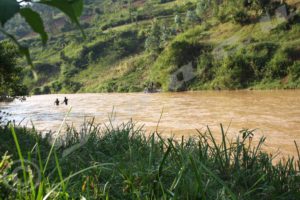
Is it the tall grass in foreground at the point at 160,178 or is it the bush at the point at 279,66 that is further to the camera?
the bush at the point at 279,66

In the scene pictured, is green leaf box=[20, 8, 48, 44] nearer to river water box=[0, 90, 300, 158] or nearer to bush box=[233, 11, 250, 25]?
river water box=[0, 90, 300, 158]

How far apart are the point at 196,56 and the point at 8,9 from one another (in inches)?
1787

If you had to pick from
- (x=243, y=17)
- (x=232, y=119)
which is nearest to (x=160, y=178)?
(x=232, y=119)

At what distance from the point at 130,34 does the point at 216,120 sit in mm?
64253

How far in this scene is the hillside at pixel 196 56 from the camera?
126 ft

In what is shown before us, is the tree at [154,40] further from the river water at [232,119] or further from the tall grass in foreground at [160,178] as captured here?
the tall grass in foreground at [160,178]

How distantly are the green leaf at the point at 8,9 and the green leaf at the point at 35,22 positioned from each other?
0.07 meters

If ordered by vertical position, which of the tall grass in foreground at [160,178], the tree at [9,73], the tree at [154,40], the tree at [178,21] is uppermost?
the tree at [178,21]

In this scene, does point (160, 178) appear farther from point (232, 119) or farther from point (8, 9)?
point (232, 119)

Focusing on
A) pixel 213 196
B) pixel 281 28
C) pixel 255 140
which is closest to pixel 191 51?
pixel 281 28

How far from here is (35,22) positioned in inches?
22.5

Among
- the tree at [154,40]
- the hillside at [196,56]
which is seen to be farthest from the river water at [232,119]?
the tree at [154,40]

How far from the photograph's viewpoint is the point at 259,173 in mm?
3770

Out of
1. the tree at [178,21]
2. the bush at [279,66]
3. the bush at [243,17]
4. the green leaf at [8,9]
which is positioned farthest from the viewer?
the tree at [178,21]
